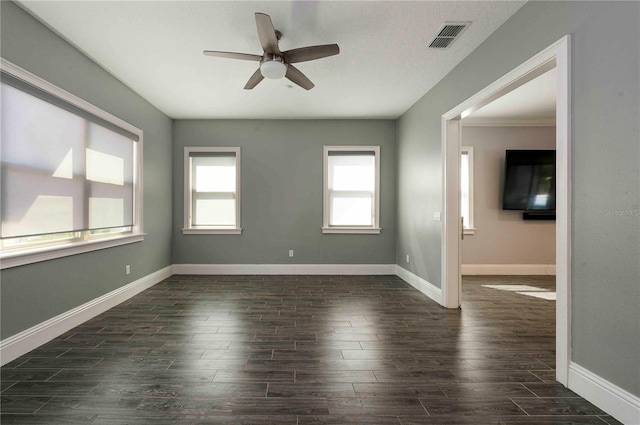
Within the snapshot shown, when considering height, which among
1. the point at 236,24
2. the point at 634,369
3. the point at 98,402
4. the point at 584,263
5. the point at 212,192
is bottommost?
the point at 98,402

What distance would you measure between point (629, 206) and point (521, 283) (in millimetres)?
3944

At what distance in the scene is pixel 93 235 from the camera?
3.58 metres

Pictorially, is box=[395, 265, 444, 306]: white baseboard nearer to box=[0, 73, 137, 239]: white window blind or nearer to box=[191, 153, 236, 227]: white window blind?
box=[191, 153, 236, 227]: white window blind

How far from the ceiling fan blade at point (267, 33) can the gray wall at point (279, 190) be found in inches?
114

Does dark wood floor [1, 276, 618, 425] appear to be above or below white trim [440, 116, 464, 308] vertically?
below

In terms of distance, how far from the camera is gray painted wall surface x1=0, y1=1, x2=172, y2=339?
245 cm

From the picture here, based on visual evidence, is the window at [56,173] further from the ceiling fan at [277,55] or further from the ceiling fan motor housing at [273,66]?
the ceiling fan motor housing at [273,66]

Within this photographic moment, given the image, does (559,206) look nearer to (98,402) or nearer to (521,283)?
(98,402)

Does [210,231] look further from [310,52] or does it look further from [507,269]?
[507,269]

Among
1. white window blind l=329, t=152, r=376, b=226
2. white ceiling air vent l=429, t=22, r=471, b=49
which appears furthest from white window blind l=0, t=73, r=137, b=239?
white ceiling air vent l=429, t=22, r=471, b=49

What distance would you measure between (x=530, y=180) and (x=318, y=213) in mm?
3932

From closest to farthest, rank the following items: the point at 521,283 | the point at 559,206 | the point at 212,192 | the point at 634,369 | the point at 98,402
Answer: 1. the point at 634,369
2. the point at 98,402
3. the point at 559,206
4. the point at 521,283
5. the point at 212,192

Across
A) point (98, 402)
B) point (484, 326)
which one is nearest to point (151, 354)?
point (98, 402)

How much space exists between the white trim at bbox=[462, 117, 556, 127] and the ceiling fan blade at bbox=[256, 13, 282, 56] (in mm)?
4249
